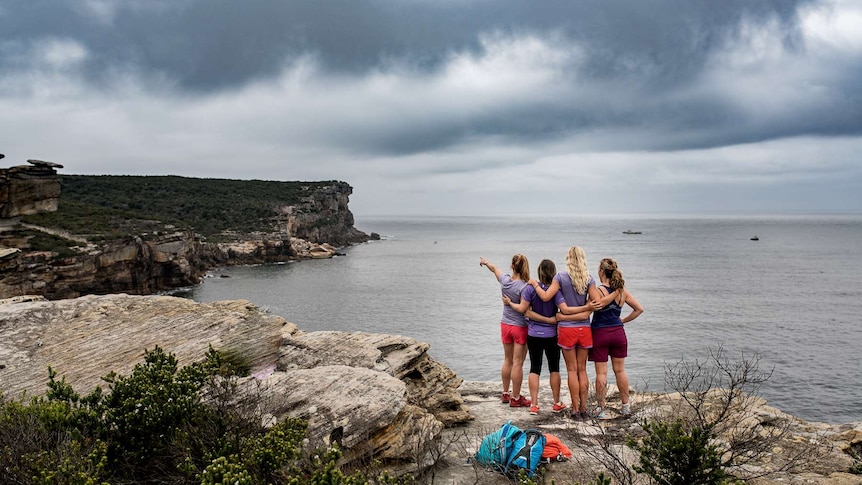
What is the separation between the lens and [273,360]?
8.54 metres

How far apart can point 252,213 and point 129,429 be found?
91.0m

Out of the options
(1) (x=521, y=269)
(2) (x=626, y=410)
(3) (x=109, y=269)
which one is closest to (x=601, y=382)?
(2) (x=626, y=410)

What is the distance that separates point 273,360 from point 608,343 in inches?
207

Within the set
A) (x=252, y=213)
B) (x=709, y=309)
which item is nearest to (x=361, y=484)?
(x=709, y=309)

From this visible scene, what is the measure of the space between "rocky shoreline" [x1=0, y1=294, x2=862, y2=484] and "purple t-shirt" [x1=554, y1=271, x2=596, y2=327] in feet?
4.91

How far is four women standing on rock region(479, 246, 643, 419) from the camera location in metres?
8.52

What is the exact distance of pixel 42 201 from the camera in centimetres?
3769

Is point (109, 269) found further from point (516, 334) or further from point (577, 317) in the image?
point (577, 317)

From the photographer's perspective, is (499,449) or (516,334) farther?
(516,334)

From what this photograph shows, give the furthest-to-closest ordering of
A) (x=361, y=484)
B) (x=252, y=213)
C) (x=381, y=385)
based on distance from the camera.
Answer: (x=252, y=213), (x=381, y=385), (x=361, y=484)

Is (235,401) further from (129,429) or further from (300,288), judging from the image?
(300,288)

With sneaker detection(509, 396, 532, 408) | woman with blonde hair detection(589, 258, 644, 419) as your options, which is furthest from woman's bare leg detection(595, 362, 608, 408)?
sneaker detection(509, 396, 532, 408)

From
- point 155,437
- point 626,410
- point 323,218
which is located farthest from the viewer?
point 323,218

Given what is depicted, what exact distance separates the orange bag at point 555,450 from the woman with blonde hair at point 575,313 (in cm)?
164
